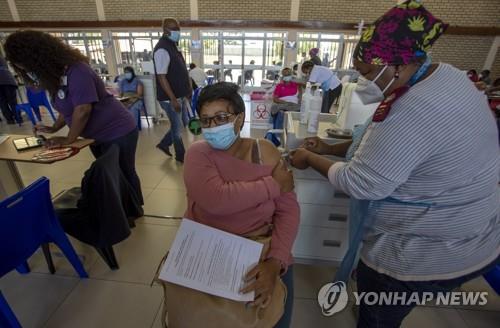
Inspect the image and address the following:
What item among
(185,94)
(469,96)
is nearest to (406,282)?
(469,96)

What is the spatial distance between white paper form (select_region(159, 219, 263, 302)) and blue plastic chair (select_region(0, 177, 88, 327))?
2.61ft

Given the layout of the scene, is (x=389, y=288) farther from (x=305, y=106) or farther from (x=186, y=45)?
(x=186, y=45)

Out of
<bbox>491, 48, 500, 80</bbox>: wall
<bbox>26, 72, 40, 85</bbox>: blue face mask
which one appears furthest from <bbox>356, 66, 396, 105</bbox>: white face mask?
<bbox>491, 48, 500, 80</bbox>: wall

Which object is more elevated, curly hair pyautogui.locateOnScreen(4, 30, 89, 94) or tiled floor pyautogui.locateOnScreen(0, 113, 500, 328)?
curly hair pyautogui.locateOnScreen(4, 30, 89, 94)

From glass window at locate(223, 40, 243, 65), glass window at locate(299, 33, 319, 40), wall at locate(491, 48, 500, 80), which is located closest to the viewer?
wall at locate(491, 48, 500, 80)

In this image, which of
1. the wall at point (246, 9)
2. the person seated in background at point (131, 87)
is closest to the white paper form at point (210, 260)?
the person seated in background at point (131, 87)

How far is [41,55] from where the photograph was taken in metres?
1.54

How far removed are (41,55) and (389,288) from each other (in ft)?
Result: 6.99

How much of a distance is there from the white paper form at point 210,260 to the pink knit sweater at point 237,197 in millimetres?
66

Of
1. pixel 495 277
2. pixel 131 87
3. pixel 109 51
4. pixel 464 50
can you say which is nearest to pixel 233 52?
pixel 109 51

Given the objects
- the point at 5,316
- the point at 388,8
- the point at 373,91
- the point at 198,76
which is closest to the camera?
the point at 373,91

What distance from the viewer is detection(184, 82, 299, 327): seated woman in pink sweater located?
921 millimetres

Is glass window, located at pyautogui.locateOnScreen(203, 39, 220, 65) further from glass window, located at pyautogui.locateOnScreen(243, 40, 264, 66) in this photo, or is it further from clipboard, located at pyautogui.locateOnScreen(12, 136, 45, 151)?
clipboard, located at pyautogui.locateOnScreen(12, 136, 45, 151)

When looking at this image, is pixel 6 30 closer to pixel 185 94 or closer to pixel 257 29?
pixel 257 29
